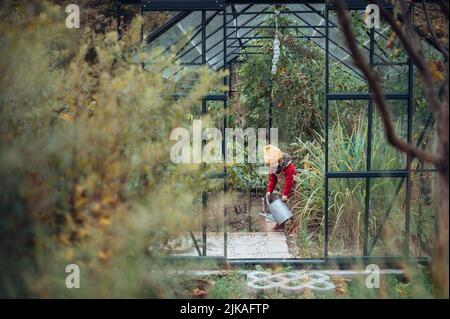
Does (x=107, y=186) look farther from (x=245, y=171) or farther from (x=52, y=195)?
(x=245, y=171)

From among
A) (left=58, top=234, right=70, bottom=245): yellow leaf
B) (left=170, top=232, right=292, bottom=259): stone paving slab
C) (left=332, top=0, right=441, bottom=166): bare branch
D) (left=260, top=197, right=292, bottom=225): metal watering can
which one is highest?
(left=332, top=0, right=441, bottom=166): bare branch

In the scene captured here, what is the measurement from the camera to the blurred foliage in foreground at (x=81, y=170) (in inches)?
126

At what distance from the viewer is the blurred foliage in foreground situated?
3193mm

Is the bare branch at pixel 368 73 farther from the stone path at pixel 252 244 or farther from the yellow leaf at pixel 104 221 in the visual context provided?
the stone path at pixel 252 244

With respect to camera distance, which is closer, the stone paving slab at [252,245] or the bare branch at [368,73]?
the bare branch at [368,73]

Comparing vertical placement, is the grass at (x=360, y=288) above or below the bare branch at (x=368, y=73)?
below

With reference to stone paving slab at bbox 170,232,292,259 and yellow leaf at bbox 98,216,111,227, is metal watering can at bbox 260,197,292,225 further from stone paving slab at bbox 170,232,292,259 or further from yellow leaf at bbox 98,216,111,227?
yellow leaf at bbox 98,216,111,227

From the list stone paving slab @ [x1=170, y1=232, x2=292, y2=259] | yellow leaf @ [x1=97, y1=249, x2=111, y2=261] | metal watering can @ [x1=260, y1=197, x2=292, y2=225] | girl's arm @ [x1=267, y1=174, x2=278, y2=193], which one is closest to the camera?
yellow leaf @ [x1=97, y1=249, x2=111, y2=261]

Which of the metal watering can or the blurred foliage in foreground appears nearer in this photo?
the blurred foliage in foreground

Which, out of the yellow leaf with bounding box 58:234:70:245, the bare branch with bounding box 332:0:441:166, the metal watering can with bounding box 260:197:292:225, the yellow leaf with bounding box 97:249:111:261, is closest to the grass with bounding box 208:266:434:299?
the bare branch with bounding box 332:0:441:166

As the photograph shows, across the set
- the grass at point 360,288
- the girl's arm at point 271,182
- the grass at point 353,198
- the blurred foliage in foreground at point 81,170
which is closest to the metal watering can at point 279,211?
the grass at point 353,198

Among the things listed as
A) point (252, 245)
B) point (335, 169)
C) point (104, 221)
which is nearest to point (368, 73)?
point (104, 221)

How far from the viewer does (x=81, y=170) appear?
332 cm
